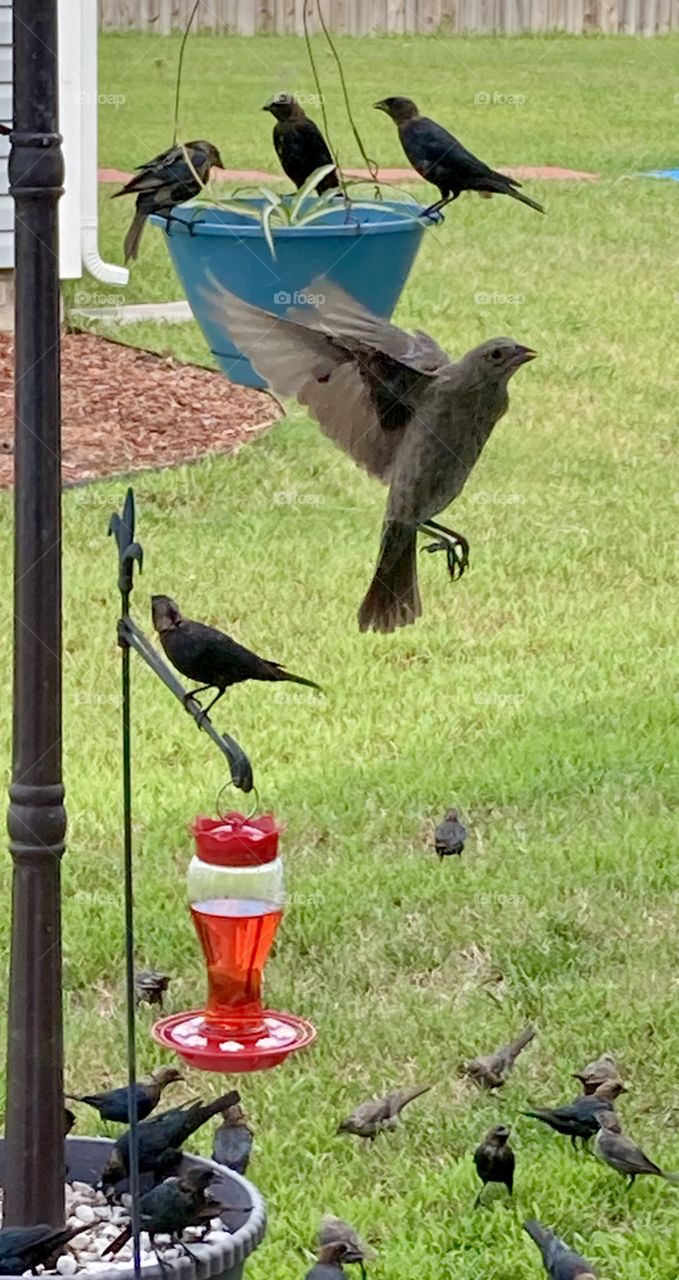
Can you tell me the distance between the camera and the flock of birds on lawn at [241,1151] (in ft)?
10.0

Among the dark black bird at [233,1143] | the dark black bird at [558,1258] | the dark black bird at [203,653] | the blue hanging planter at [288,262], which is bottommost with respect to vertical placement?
the dark black bird at [233,1143]

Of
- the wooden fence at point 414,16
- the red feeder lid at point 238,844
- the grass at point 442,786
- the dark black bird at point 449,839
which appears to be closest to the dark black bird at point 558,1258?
the grass at point 442,786

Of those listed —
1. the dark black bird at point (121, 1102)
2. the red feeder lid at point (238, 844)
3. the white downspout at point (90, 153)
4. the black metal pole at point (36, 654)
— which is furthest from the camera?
the white downspout at point (90, 153)

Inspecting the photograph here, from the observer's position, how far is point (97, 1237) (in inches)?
127

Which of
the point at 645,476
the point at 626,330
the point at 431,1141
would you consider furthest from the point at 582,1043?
the point at 626,330

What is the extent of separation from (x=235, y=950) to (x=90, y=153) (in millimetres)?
9948

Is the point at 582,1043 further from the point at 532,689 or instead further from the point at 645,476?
the point at 645,476

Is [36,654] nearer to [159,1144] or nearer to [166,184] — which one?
[166,184]

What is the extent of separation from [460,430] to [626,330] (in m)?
9.56

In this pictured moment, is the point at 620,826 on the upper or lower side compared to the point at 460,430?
lower

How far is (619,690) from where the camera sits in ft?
23.1

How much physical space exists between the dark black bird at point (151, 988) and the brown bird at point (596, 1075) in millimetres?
943

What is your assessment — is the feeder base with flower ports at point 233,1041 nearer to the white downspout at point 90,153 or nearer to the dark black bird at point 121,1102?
the dark black bird at point 121,1102

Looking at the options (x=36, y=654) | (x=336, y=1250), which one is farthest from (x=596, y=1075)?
(x=36, y=654)
